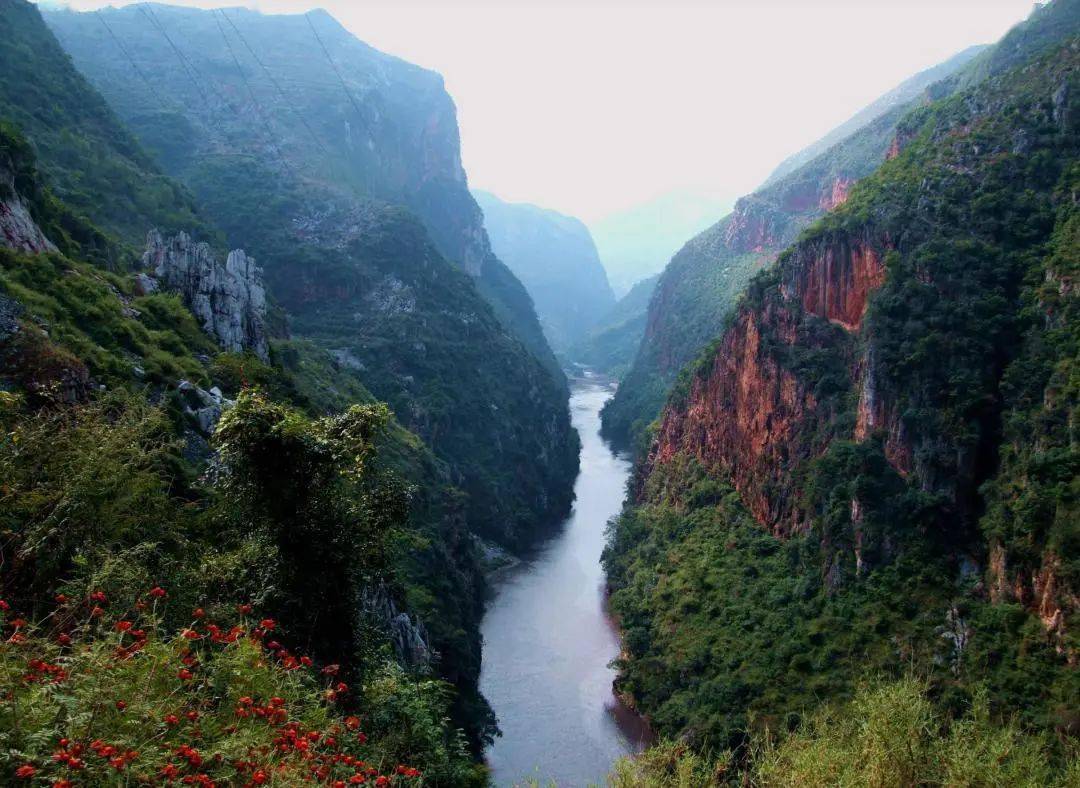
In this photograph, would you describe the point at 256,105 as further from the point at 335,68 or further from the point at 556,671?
the point at 556,671

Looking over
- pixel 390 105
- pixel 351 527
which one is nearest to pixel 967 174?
pixel 351 527

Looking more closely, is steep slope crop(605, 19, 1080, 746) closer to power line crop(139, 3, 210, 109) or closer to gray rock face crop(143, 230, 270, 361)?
gray rock face crop(143, 230, 270, 361)

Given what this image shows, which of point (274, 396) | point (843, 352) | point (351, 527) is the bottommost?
point (843, 352)

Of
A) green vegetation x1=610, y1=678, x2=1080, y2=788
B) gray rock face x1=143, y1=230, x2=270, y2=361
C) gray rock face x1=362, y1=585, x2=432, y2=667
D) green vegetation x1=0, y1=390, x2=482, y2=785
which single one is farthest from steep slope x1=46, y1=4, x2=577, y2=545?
green vegetation x1=0, y1=390, x2=482, y2=785

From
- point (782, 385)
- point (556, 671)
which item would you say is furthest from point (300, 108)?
point (556, 671)

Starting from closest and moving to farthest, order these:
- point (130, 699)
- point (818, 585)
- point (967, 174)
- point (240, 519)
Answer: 1. point (130, 699)
2. point (240, 519)
3. point (818, 585)
4. point (967, 174)

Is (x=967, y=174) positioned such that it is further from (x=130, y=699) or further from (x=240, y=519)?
(x=130, y=699)
